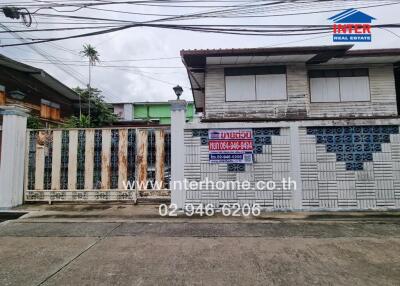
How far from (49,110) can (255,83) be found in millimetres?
14897

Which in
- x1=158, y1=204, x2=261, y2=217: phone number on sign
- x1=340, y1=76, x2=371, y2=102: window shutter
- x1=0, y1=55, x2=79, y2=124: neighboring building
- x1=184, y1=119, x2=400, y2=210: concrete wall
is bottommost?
x1=158, y1=204, x2=261, y2=217: phone number on sign

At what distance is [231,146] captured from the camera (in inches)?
233

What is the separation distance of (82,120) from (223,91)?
8103 millimetres

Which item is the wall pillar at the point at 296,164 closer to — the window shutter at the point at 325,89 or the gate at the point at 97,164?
the gate at the point at 97,164

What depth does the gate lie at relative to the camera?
6.50 m

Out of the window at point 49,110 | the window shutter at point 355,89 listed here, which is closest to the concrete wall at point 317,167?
the window shutter at point 355,89

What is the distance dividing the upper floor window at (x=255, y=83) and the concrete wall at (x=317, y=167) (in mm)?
3513

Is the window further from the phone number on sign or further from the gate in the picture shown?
the phone number on sign

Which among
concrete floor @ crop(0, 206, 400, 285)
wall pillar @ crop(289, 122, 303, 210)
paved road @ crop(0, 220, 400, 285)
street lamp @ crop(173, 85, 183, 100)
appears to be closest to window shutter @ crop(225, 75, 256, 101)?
street lamp @ crop(173, 85, 183, 100)

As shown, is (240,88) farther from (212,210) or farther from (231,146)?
(212,210)

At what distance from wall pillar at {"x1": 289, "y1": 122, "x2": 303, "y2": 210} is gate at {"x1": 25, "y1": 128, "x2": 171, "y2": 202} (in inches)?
129

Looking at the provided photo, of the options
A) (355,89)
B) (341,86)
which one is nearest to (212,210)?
(341,86)

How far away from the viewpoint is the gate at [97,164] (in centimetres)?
650

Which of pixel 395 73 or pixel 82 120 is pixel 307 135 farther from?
pixel 82 120
